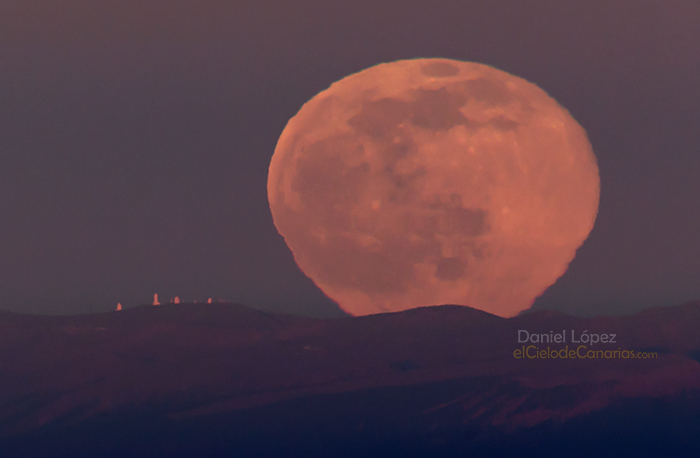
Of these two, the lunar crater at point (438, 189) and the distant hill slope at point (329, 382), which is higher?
the lunar crater at point (438, 189)

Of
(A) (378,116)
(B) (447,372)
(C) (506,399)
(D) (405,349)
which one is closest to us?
(C) (506,399)

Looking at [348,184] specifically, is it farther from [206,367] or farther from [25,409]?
[25,409]

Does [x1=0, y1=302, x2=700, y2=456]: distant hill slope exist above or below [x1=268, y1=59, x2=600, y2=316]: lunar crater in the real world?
below

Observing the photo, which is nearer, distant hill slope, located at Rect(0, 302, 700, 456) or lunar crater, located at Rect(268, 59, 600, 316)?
distant hill slope, located at Rect(0, 302, 700, 456)

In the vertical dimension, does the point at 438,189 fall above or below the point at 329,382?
above

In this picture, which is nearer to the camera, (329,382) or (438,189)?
(329,382)

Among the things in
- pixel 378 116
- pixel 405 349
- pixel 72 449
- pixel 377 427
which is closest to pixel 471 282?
pixel 405 349

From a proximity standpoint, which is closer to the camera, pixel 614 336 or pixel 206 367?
pixel 206 367

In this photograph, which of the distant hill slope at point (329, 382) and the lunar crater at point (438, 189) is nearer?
the distant hill slope at point (329, 382)
